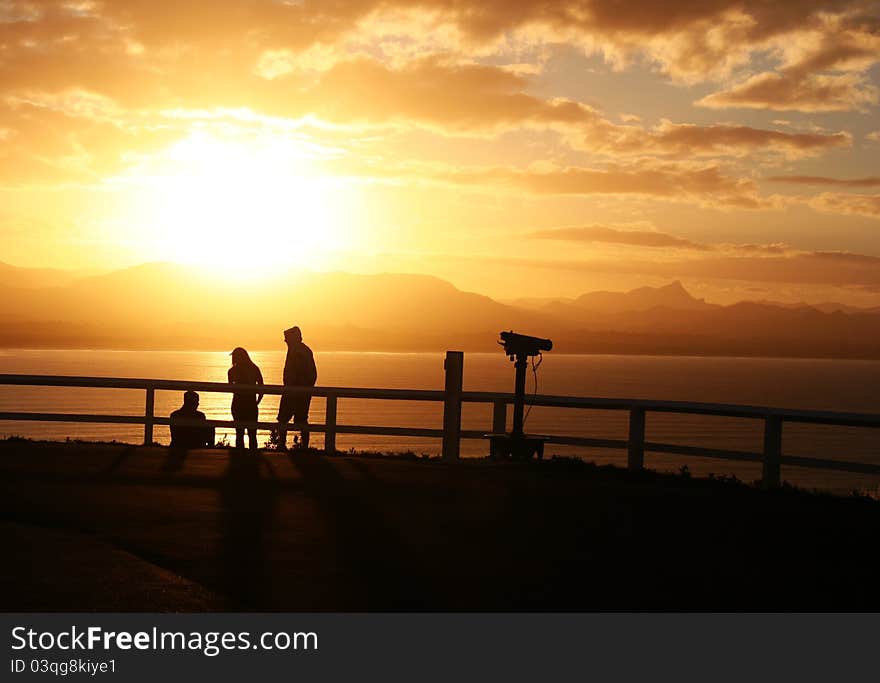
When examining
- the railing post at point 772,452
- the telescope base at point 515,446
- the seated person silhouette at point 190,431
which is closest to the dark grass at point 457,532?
the railing post at point 772,452

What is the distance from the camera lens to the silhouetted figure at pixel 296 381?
65.0 feet

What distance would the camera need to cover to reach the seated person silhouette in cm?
1927

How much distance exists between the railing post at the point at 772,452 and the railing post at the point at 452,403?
4.22 meters

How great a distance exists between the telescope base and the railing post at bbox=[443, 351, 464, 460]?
67cm

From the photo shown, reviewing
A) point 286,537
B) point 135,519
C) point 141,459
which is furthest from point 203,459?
point 286,537

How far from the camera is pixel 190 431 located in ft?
63.3

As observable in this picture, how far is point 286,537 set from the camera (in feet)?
33.5

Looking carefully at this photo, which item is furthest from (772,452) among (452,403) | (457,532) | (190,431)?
(190,431)

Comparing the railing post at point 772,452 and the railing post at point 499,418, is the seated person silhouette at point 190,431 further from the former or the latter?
the railing post at point 772,452

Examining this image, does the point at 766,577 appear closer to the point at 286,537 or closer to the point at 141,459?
the point at 286,537

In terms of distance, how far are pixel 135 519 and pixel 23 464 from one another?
545 centimetres

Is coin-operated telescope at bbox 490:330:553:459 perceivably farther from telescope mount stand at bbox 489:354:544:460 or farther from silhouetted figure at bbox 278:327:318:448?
silhouetted figure at bbox 278:327:318:448

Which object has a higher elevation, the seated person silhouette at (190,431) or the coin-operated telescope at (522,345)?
the coin-operated telescope at (522,345)

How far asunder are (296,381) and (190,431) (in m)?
1.95
